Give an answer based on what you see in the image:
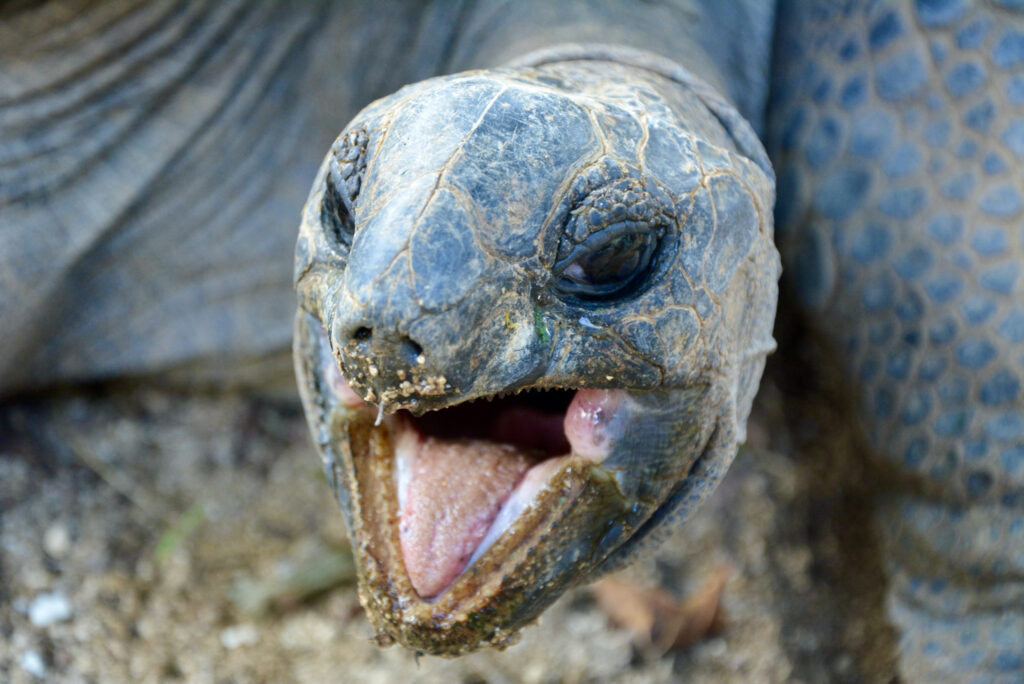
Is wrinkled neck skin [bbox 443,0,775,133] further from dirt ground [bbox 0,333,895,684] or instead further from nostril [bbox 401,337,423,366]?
nostril [bbox 401,337,423,366]

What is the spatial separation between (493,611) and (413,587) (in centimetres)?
11

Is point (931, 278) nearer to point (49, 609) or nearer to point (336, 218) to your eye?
point (336, 218)

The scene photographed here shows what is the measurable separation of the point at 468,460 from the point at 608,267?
0.38 meters

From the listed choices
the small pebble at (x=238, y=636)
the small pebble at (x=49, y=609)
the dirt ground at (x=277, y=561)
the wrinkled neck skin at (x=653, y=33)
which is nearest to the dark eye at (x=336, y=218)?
the wrinkled neck skin at (x=653, y=33)

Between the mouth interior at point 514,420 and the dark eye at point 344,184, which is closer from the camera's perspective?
the dark eye at point 344,184

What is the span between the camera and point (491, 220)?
1.15 m

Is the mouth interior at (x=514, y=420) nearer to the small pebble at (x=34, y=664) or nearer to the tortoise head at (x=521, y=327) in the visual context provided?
the tortoise head at (x=521, y=327)

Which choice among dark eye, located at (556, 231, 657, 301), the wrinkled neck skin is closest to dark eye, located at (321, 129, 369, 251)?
dark eye, located at (556, 231, 657, 301)

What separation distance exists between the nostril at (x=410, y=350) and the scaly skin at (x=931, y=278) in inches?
53.5

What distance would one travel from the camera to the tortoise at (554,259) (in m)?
1.20

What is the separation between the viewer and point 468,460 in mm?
1477

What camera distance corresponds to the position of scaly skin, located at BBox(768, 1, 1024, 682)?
203 cm

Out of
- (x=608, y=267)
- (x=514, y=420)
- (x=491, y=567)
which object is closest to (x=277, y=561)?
(x=514, y=420)

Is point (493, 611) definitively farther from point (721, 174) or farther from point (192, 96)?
point (192, 96)
